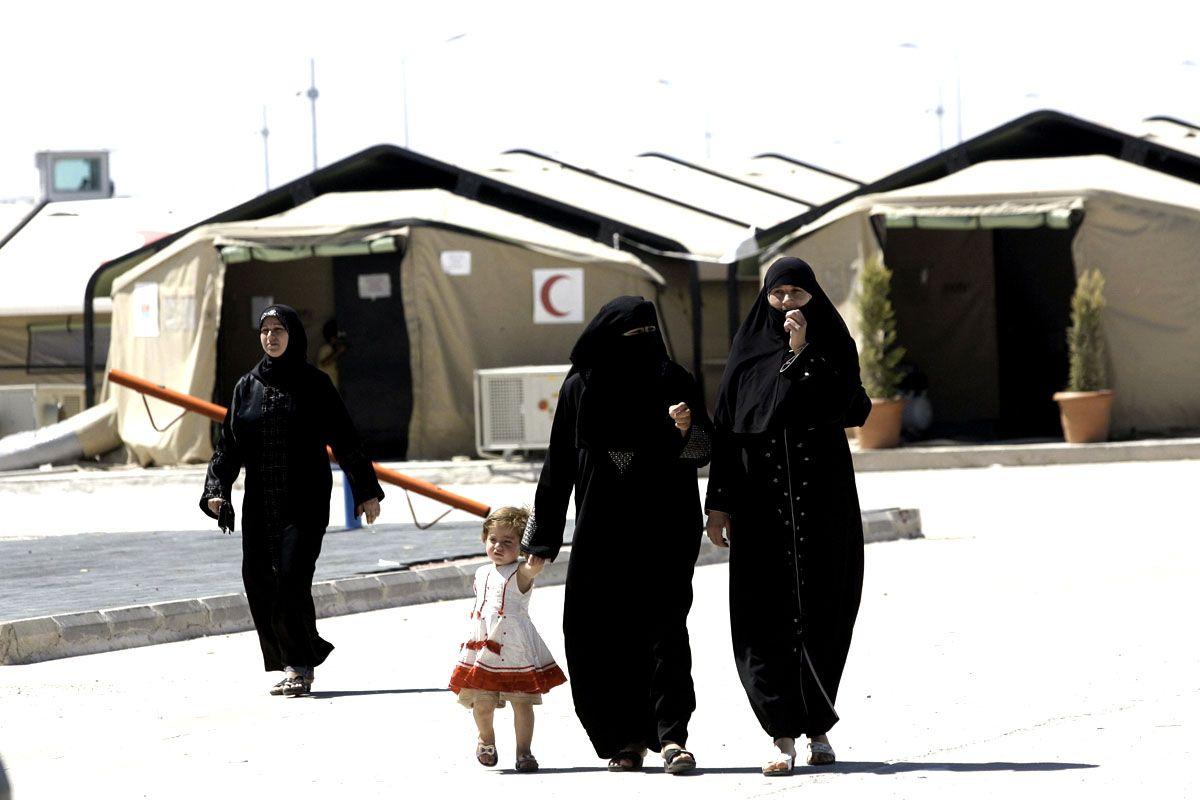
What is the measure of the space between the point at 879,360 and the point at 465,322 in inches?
170

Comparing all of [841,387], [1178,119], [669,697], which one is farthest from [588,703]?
[1178,119]

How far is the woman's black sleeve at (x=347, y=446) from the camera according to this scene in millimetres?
7750

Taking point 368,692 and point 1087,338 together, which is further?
point 1087,338

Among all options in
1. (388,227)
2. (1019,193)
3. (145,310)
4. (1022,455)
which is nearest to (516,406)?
(388,227)

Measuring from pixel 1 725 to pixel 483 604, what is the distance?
76.3 inches

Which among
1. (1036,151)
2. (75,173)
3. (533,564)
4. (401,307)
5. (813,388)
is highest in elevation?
(75,173)

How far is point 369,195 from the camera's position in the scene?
74.9 ft

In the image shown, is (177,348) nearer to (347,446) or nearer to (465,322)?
(465,322)

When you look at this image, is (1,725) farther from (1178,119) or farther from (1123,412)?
(1178,119)

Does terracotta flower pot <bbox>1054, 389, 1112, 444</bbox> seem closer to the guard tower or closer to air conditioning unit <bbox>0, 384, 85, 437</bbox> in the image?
air conditioning unit <bbox>0, 384, 85, 437</bbox>

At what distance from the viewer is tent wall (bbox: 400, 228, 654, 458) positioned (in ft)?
67.5

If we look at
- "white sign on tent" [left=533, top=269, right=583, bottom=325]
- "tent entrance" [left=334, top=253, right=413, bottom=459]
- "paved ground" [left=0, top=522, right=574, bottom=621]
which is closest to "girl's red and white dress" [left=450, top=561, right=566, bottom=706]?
"paved ground" [left=0, top=522, right=574, bottom=621]

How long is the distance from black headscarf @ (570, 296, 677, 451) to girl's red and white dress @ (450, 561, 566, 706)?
0.53 m

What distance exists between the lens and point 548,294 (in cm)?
2083
